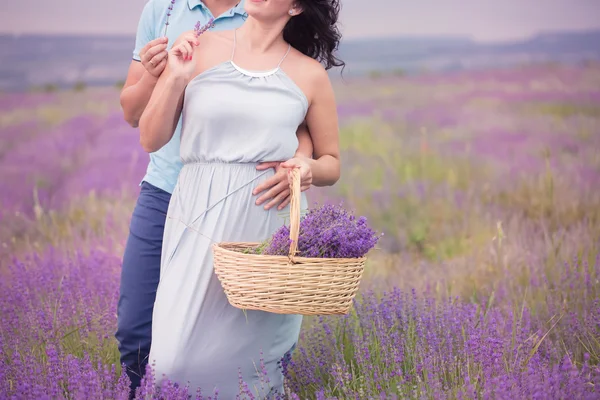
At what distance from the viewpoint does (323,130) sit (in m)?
3.24

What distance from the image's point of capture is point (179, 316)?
292 cm

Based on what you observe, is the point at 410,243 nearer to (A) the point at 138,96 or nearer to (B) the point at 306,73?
(B) the point at 306,73

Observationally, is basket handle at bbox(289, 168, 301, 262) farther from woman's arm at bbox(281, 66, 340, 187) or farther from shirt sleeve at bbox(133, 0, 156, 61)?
shirt sleeve at bbox(133, 0, 156, 61)

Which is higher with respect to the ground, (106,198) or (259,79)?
(259,79)

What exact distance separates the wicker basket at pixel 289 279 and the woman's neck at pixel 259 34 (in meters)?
0.74

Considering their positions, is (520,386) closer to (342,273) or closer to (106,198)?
(342,273)

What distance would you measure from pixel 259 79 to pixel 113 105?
8306 mm

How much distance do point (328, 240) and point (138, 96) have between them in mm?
1073

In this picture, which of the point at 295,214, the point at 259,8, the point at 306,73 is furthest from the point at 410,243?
the point at 295,214

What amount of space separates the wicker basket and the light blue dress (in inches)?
12.2

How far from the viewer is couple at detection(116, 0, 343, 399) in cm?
293

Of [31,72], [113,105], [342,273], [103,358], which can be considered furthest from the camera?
[113,105]

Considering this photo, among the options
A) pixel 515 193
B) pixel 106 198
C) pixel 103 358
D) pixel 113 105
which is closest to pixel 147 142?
pixel 103 358

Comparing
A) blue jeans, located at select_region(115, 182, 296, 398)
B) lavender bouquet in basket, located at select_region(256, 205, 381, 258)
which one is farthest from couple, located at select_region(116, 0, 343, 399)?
blue jeans, located at select_region(115, 182, 296, 398)
